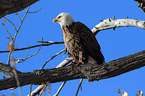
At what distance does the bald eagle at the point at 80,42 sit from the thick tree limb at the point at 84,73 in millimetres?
781

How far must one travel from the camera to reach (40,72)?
4.01 metres

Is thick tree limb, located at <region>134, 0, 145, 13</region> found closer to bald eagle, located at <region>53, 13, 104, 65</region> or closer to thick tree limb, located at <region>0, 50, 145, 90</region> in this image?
thick tree limb, located at <region>0, 50, 145, 90</region>

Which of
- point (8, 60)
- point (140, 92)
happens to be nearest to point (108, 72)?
point (140, 92)

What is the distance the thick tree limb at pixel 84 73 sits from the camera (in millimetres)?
3908

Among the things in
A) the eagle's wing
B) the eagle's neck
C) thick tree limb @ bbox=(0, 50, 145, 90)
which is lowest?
thick tree limb @ bbox=(0, 50, 145, 90)

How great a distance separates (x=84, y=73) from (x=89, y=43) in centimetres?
90

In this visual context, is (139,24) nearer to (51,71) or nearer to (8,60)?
(51,71)

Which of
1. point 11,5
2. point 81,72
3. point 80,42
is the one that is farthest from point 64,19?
point 11,5

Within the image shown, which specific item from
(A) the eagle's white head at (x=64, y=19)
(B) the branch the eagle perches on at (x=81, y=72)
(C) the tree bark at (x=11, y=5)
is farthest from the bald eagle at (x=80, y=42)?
(C) the tree bark at (x=11, y=5)

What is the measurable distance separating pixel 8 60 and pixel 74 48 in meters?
1.33

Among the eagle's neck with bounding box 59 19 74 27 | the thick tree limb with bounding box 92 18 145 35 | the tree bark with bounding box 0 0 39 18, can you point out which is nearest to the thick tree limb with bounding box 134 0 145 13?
the thick tree limb with bounding box 92 18 145 35

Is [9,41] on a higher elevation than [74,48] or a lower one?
higher

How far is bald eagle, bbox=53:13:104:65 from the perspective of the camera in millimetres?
4840

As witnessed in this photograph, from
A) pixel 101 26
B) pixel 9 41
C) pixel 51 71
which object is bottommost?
pixel 51 71
